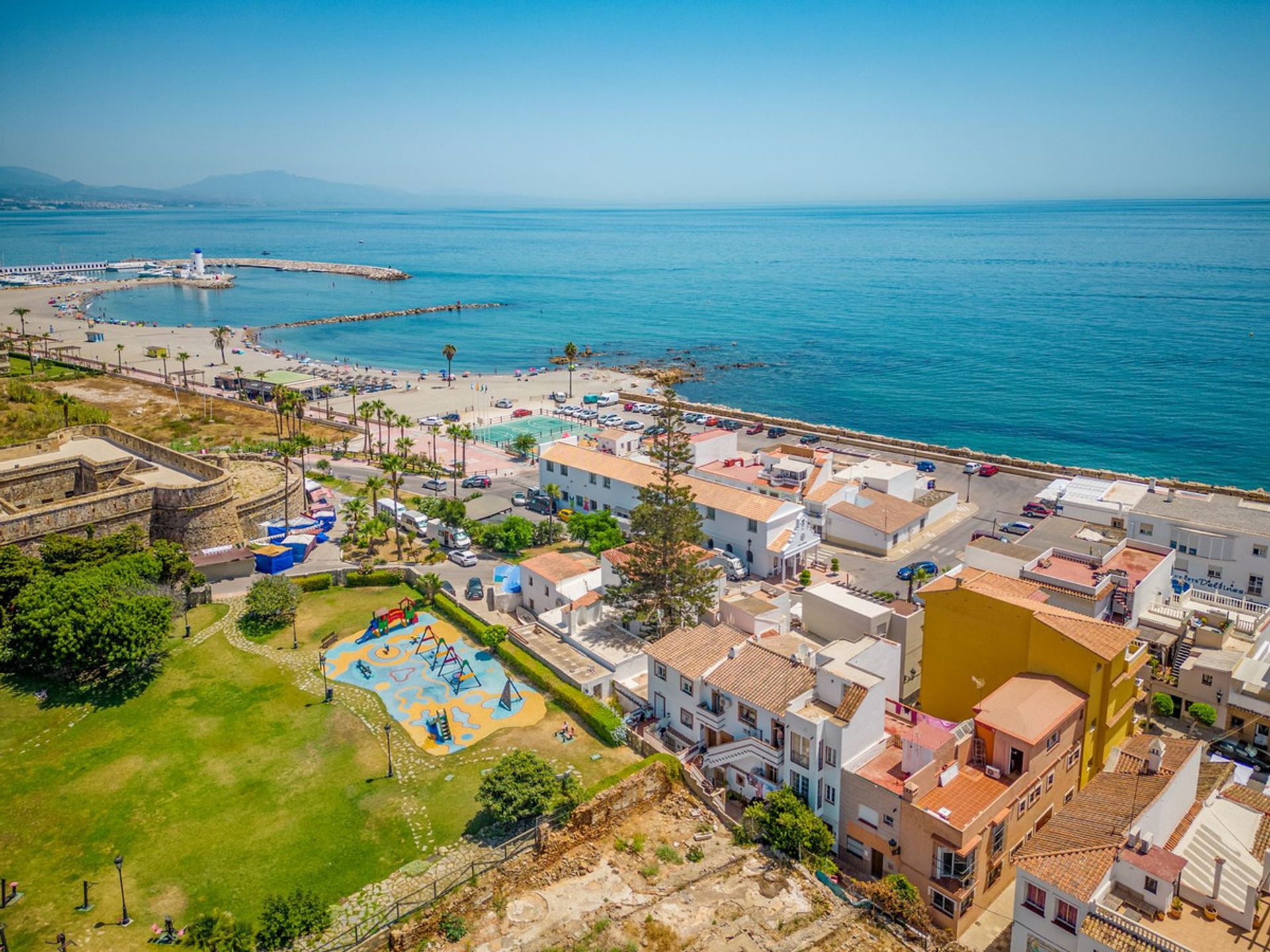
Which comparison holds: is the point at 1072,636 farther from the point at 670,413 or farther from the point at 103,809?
the point at 103,809

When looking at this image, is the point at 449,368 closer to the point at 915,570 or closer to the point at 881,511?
the point at 881,511

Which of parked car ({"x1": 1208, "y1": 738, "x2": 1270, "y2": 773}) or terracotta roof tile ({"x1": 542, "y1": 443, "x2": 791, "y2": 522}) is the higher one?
terracotta roof tile ({"x1": 542, "y1": 443, "x2": 791, "y2": 522})

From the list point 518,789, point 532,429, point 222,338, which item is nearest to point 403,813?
point 518,789

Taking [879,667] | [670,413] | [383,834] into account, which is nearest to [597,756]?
[383,834]

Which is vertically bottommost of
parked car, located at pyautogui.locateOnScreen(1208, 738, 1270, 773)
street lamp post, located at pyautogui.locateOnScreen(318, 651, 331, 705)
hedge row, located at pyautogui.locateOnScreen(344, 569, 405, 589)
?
parked car, located at pyautogui.locateOnScreen(1208, 738, 1270, 773)

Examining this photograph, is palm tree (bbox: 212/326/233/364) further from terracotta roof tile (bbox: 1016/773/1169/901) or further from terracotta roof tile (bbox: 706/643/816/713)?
terracotta roof tile (bbox: 1016/773/1169/901)

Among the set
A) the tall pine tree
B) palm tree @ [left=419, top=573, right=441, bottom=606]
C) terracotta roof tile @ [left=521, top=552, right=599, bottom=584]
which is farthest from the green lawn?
terracotta roof tile @ [left=521, top=552, right=599, bottom=584]
